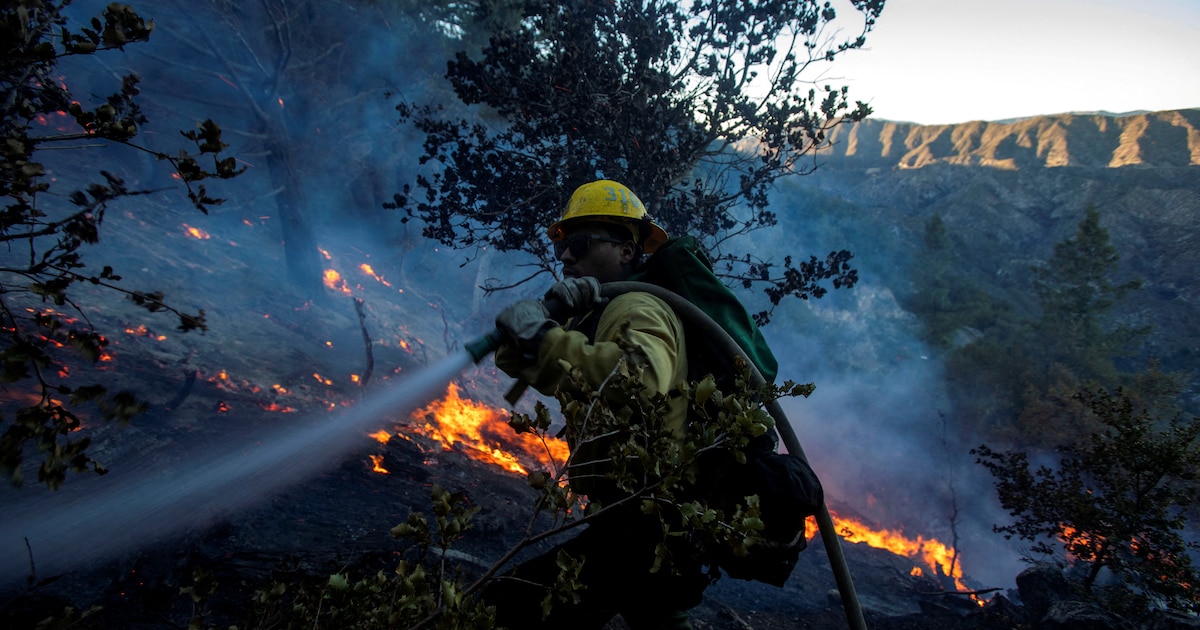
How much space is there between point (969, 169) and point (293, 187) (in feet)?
193

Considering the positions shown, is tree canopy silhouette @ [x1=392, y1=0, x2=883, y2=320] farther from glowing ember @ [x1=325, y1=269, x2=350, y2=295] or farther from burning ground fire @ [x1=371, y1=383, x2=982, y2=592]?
glowing ember @ [x1=325, y1=269, x2=350, y2=295]

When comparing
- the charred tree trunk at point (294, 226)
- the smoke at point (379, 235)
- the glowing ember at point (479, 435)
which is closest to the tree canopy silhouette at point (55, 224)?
the glowing ember at point (479, 435)

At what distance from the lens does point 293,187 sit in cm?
1620

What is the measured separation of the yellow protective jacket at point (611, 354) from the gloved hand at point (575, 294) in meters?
0.10

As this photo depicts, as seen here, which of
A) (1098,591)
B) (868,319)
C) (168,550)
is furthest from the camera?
(868,319)

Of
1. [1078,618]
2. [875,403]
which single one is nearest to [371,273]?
[1078,618]

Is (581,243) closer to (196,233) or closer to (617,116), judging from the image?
(617,116)

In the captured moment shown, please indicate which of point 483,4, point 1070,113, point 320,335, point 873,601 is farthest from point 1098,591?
point 1070,113

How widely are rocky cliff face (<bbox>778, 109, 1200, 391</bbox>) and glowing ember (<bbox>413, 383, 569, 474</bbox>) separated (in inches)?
1067

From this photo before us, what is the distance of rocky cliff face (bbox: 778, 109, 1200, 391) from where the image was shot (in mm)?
33188

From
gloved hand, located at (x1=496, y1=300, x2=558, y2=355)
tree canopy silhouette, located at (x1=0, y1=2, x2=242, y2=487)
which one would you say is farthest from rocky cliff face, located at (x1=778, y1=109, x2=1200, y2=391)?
tree canopy silhouette, located at (x1=0, y1=2, x2=242, y2=487)

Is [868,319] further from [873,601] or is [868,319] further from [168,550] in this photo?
[168,550]

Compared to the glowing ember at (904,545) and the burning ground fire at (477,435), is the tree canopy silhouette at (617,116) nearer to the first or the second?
the burning ground fire at (477,435)

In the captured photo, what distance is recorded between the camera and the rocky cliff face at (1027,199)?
33188mm
